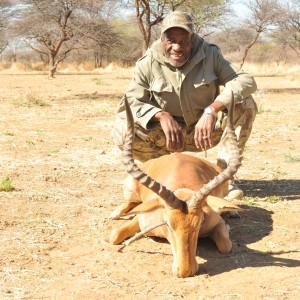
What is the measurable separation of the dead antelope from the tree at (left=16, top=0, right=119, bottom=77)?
83.8 ft

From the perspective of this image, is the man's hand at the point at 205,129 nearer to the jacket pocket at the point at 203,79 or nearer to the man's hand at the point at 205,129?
the man's hand at the point at 205,129

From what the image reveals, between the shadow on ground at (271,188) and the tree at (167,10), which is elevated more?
the tree at (167,10)

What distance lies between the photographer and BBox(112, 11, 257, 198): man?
19.7ft

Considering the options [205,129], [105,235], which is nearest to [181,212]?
[105,235]

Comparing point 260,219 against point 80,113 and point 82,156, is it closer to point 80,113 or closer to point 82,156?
point 82,156

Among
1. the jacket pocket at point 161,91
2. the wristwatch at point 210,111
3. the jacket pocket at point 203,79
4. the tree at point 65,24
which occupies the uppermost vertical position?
the tree at point 65,24

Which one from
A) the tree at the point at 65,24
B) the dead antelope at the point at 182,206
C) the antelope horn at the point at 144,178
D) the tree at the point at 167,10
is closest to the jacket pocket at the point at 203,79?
the dead antelope at the point at 182,206

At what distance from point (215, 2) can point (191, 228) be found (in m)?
28.8

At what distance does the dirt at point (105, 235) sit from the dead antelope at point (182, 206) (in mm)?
132

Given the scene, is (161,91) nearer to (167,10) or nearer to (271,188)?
(271,188)

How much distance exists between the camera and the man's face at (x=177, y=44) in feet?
19.6

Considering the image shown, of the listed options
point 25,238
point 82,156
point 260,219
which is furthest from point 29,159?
point 260,219

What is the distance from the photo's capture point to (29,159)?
27.8 ft

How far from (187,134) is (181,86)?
0.60 m
